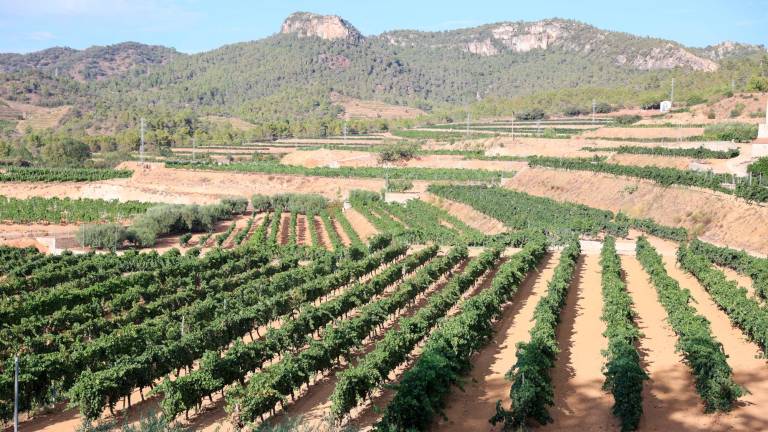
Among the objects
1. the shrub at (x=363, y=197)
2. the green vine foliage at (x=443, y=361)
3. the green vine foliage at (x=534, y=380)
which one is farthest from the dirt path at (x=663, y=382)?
the shrub at (x=363, y=197)

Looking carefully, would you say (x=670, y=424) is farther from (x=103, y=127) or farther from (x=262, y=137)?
(x=103, y=127)

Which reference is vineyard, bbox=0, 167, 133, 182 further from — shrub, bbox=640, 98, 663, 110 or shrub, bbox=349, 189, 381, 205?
shrub, bbox=640, 98, 663, 110

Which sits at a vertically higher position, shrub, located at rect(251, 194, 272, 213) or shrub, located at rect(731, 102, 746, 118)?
shrub, located at rect(731, 102, 746, 118)

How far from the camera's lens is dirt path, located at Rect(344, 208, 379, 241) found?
5269 centimetres

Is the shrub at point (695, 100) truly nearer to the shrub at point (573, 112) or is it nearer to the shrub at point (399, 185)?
the shrub at point (573, 112)

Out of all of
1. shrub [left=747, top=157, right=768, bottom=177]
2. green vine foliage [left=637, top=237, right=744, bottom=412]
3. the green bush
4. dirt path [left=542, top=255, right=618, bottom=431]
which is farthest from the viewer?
the green bush

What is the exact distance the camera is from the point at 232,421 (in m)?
17.4

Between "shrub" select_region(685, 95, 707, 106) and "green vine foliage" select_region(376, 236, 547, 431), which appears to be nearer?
"green vine foliage" select_region(376, 236, 547, 431)

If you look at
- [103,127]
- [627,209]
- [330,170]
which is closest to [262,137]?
[103,127]

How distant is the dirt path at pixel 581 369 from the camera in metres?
18.2

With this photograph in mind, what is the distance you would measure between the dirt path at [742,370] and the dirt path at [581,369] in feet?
9.18

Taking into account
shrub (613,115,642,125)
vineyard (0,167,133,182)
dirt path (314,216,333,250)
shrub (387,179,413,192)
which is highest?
shrub (613,115,642,125)

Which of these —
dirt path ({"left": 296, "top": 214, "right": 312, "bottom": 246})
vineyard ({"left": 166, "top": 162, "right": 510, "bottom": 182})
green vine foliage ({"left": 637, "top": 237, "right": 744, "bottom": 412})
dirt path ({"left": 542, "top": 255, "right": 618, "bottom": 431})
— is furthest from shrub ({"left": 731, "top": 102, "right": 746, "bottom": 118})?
green vine foliage ({"left": 637, "top": 237, "right": 744, "bottom": 412})

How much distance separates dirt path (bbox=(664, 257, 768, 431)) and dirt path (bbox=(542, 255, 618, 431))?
2.80 m
